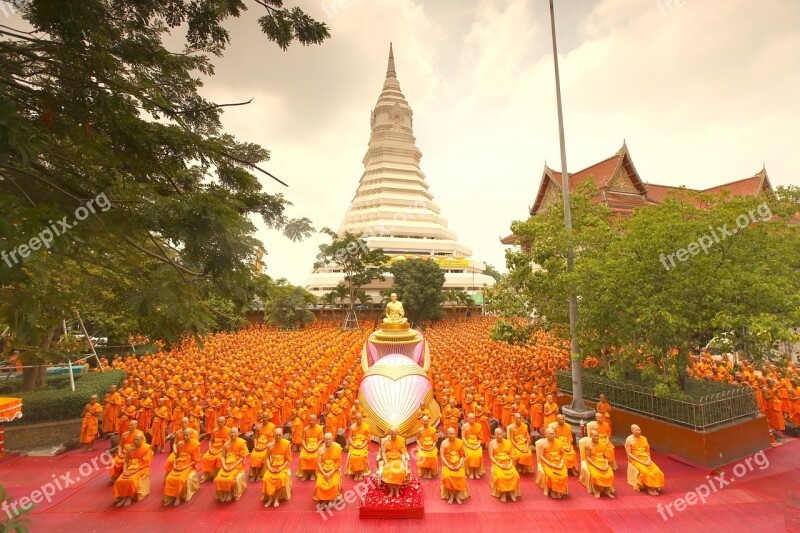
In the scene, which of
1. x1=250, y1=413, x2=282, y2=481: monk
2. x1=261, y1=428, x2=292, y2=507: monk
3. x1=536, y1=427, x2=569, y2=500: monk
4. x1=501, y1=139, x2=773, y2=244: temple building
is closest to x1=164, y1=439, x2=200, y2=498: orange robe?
x1=250, y1=413, x2=282, y2=481: monk

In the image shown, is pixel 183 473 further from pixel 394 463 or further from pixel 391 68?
pixel 391 68

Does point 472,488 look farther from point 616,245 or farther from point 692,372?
point 692,372

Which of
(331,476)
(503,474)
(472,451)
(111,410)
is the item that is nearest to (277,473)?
(331,476)

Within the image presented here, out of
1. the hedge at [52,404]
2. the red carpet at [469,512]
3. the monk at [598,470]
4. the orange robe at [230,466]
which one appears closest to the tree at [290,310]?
the hedge at [52,404]

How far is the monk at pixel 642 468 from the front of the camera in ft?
22.4

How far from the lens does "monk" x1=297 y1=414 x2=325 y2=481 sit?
7.55m

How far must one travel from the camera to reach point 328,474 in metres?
6.54

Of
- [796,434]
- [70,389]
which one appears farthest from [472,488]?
[70,389]

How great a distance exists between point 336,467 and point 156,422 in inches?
210

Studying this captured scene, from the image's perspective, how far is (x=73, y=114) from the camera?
4090 millimetres

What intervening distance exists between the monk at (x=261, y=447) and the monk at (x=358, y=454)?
1.52m

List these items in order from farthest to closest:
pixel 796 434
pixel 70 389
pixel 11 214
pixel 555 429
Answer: pixel 70 389 < pixel 796 434 < pixel 555 429 < pixel 11 214

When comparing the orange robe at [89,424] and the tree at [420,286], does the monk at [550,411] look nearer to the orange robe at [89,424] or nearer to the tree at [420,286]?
the orange robe at [89,424]

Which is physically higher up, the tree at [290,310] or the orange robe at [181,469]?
the tree at [290,310]
